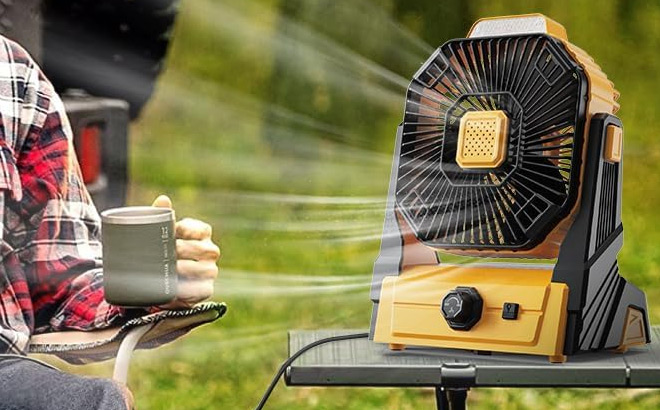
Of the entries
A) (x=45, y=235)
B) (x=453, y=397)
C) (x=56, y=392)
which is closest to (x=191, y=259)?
(x=45, y=235)

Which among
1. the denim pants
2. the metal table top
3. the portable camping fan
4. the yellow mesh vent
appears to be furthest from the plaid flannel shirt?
the yellow mesh vent

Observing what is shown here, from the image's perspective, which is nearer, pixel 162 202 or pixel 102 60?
pixel 162 202

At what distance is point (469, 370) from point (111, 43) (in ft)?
3.04

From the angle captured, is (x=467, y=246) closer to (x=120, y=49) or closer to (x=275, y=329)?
(x=275, y=329)

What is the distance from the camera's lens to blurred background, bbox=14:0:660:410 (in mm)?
2041

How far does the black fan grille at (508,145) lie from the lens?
5.47ft

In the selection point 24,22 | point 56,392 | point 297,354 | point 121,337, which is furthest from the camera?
point 24,22

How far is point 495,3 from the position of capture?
6.73 ft

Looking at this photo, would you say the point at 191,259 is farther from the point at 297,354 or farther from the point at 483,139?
the point at 483,139

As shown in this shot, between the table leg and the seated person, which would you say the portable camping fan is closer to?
the table leg

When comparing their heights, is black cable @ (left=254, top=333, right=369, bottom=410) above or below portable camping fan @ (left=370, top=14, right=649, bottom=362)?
below

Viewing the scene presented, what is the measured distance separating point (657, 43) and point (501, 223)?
55cm

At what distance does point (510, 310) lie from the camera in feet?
5.50

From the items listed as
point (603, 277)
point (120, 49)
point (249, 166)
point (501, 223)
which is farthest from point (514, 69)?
point (120, 49)
